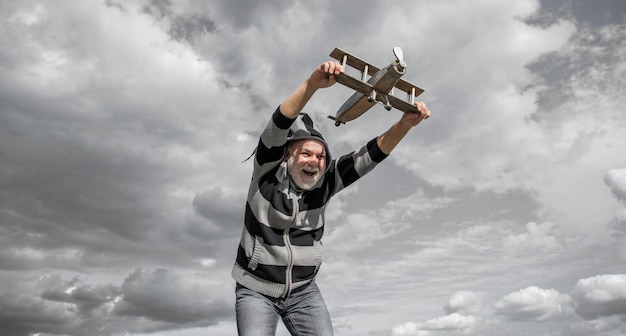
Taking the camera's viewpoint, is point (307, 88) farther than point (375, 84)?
No

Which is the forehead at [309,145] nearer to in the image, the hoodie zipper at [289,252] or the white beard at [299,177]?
the white beard at [299,177]

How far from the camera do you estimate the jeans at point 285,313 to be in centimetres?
497

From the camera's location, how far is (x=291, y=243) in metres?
5.39

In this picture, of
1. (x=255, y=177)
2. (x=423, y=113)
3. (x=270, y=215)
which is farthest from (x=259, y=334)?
(x=423, y=113)

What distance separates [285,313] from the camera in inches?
211

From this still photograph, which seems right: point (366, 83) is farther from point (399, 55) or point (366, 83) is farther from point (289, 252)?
point (289, 252)

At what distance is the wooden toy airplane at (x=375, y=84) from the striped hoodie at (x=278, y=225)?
71cm

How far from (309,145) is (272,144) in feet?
2.08

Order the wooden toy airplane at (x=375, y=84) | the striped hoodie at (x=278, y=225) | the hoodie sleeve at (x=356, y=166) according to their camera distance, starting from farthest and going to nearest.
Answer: the hoodie sleeve at (x=356, y=166) < the wooden toy airplane at (x=375, y=84) < the striped hoodie at (x=278, y=225)

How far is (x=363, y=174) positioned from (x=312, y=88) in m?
1.59

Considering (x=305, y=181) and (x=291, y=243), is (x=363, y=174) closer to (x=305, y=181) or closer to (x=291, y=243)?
(x=305, y=181)

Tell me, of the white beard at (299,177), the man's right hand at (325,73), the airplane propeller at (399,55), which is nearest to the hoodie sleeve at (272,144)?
the white beard at (299,177)

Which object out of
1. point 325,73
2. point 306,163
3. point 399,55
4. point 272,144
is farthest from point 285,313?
point 399,55

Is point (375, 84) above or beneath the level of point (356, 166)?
above
